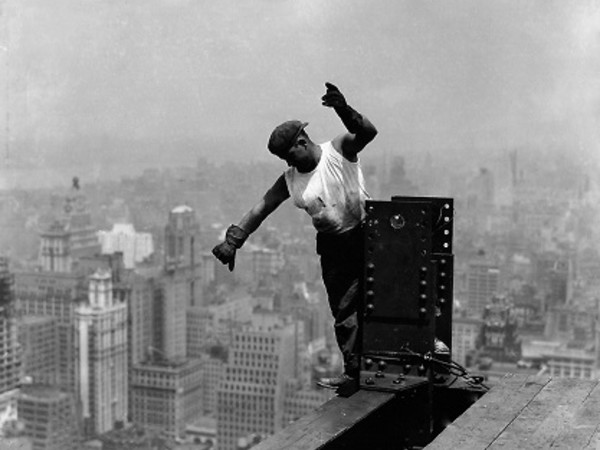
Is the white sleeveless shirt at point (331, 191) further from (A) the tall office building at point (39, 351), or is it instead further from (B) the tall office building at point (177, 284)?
(B) the tall office building at point (177, 284)

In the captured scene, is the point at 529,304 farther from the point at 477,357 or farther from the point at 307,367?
the point at 307,367

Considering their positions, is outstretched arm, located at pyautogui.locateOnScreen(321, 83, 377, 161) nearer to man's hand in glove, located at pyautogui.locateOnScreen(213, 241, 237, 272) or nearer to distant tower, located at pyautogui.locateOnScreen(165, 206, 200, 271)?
man's hand in glove, located at pyautogui.locateOnScreen(213, 241, 237, 272)

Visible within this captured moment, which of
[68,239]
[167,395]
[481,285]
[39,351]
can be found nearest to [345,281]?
[481,285]

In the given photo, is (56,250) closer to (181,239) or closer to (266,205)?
(181,239)

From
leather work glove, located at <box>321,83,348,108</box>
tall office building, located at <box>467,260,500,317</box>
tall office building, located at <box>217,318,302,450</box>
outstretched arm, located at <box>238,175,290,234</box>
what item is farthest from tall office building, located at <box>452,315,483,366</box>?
leather work glove, located at <box>321,83,348,108</box>

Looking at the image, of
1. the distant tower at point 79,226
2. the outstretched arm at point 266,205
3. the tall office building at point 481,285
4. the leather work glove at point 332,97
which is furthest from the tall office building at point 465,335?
the leather work glove at point 332,97
